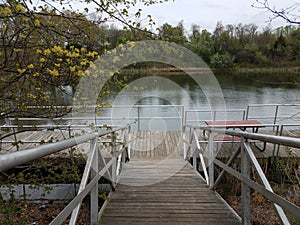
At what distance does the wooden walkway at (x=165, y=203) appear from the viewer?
2.08 m

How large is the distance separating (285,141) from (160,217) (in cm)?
124

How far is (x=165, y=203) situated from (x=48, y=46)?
1668 millimetres

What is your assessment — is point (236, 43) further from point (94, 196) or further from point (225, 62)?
point (94, 196)

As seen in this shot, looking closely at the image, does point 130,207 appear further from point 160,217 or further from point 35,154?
point 35,154

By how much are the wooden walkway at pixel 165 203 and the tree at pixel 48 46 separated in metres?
1.04

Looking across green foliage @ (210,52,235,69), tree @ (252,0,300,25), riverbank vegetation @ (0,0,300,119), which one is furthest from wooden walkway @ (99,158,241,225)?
green foliage @ (210,52,235,69)

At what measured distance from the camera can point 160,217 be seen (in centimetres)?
213

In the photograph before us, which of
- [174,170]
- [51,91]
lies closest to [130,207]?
[51,91]

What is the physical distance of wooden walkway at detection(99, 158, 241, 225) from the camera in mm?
2084

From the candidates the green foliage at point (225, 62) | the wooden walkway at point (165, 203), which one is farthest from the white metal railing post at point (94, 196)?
the green foliage at point (225, 62)

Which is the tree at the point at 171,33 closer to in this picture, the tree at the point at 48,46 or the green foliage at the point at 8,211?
the tree at the point at 48,46

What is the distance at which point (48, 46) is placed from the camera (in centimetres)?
200

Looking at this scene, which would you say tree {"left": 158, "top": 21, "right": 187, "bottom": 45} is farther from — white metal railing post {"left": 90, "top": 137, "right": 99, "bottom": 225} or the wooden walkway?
the wooden walkway

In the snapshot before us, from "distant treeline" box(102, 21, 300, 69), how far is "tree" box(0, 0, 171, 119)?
0.40 ft
